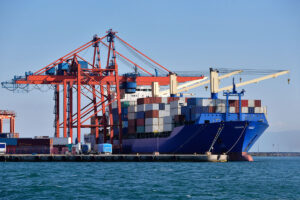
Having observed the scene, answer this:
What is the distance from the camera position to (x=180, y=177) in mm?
57156

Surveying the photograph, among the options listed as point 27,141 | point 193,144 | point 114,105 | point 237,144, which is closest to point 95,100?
point 114,105

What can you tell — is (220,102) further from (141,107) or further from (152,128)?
(141,107)

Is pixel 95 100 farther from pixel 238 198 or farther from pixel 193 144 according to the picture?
pixel 238 198

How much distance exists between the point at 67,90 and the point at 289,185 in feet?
191

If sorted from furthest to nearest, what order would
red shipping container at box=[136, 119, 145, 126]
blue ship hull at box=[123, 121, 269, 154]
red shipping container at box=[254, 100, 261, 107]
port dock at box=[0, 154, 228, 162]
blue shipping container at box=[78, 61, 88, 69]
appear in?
blue shipping container at box=[78, 61, 88, 69], red shipping container at box=[136, 119, 145, 126], red shipping container at box=[254, 100, 261, 107], blue ship hull at box=[123, 121, 269, 154], port dock at box=[0, 154, 228, 162]

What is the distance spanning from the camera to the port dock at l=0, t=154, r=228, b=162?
80.2 meters

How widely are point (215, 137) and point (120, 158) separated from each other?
13.9m

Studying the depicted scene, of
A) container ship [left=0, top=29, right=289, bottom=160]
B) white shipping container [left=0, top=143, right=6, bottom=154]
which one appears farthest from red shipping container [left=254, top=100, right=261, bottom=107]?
white shipping container [left=0, top=143, right=6, bottom=154]

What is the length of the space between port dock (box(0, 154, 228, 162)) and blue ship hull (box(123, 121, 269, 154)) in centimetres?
286

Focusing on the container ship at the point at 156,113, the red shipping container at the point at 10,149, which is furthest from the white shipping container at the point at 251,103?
the red shipping container at the point at 10,149

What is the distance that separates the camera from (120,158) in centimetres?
8694

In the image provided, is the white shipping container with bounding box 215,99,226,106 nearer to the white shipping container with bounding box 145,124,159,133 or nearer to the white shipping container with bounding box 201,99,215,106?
the white shipping container with bounding box 201,99,215,106

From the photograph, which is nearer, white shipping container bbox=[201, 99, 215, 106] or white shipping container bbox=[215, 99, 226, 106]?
white shipping container bbox=[201, 99, 215, 106]

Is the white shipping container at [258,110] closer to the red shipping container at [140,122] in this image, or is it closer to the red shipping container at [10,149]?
the red shipping container at [140,122]
